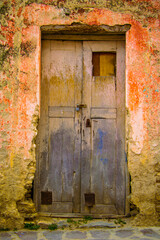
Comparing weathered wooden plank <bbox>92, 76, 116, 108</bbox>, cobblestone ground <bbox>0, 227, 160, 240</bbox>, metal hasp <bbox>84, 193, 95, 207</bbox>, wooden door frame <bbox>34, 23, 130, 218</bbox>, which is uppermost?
wooden door frame <bbox>34, 23, 130, 218</bbox>

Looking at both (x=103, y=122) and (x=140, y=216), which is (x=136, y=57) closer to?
(x=103, y=122)

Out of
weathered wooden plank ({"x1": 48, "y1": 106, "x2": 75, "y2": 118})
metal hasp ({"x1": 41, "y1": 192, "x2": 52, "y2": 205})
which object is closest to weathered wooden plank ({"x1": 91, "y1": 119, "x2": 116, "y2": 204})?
weathered wooden plank ({"x1": 48, "y1": 106, "x2": 75, "y2": 118})

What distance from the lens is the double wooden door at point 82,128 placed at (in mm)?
3377

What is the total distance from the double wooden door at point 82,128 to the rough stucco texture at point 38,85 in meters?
0.25

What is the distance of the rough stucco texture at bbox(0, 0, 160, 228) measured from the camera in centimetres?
313

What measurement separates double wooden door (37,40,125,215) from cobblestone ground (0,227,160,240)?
1.24 ft

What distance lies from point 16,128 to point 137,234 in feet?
6.14

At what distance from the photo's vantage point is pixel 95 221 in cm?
324

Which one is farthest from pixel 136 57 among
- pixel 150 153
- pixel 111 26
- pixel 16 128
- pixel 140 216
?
pixel 140 216

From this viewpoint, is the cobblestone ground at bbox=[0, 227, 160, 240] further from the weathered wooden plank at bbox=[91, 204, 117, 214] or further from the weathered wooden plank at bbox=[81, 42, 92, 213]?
the weathered wooden plank at bbox=[81, 42, 92, 213]

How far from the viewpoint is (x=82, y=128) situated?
3.43 m

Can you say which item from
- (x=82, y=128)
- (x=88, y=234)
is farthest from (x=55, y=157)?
(x=88, y=234)

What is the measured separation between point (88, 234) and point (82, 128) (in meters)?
1.29

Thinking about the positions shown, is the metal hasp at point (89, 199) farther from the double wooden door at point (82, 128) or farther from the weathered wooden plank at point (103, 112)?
the weathered wooden plank at point (103, 112)
